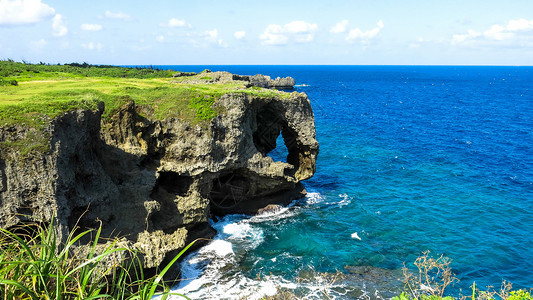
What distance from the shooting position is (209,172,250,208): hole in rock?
32250 mm

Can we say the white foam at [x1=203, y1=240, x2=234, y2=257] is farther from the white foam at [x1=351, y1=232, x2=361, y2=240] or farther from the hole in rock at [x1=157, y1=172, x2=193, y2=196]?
the white foam at [x1=351, y1=232, x2=361, y2=240]

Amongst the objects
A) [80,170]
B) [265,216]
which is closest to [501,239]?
[265,216]

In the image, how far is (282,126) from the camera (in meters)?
35.8

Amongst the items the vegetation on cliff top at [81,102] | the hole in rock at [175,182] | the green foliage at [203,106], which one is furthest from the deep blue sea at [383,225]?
the vegetation on cliff top at [81,102]

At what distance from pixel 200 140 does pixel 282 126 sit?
1128 centimetres

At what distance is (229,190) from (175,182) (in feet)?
19.5

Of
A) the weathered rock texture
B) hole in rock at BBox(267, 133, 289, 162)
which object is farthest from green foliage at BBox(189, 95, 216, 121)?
hole in rock at BBox(267, 133, 289, 162)

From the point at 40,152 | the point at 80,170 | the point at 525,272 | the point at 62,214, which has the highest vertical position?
the point at 40,152

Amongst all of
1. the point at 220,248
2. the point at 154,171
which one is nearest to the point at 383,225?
the point at 220,248

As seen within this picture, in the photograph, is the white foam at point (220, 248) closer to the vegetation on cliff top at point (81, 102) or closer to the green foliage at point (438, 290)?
the vegetation on cliff top at point (81, 102)

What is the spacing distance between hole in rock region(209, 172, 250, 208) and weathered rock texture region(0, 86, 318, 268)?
0.30ft

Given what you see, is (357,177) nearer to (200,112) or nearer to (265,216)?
(265,216)

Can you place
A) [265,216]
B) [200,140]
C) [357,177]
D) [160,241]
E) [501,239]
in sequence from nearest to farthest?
[160,241] < [200,140] < [501,239] < [265,216] < [357,177]

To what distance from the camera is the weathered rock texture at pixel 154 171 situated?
714 inches
